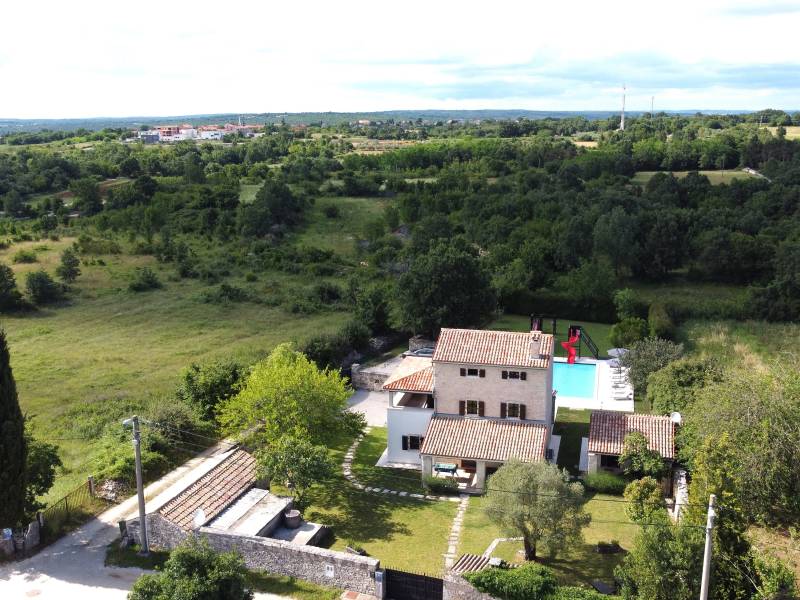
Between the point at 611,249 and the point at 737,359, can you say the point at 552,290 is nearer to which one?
the point at 611,249

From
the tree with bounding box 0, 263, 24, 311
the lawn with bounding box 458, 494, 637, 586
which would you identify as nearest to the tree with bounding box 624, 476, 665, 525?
the lawn with bounding box 458, 494, 637, 586

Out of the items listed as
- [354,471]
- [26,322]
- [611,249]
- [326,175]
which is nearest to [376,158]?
[326,175]

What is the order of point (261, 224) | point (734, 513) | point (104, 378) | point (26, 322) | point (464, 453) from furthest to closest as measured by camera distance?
point (261, 224) → point (26, 322) → point (104, 378) → point (464, 453) → point (734, 513)

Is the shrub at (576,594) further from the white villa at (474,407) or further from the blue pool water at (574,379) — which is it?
the blue pool water at (574,379)

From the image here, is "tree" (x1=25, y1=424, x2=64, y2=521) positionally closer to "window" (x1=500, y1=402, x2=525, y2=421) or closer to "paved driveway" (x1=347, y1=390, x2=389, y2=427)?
"paved driveway" (x1=347, y1=390, x2=389, y2=427)

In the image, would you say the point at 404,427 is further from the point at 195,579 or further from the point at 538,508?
the point at 195,579

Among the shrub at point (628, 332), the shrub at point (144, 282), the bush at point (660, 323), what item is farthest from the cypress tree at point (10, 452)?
the shrub at point (144, 282)

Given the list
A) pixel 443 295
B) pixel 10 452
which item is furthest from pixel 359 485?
pixel 443 295
